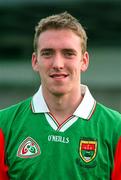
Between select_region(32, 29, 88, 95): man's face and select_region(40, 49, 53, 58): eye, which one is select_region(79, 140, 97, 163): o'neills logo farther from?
select_region(40, 49, 53, 58): eye

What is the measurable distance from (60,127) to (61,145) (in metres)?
0.12

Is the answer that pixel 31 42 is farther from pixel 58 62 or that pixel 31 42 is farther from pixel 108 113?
pixel 58 62

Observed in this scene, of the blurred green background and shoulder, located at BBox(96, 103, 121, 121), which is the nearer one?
shoulder, located at BBox(96, 103, 121, 121)

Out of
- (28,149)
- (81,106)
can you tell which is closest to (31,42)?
(81,106)

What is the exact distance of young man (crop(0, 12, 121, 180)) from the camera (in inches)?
173

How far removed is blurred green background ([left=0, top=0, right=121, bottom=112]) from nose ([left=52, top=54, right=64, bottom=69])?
1303 centimetres

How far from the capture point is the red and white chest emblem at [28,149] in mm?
4492

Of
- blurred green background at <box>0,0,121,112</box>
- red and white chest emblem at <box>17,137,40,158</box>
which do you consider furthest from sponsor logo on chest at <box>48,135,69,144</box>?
blurred green background at <box>0,0,121,112</box>

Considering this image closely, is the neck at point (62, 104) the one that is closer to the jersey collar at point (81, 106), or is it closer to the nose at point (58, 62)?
the jersey collar at point (81, 106)

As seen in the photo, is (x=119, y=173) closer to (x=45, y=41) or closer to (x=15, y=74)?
(x=45, y=41)

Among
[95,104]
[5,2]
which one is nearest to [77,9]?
[5,2]

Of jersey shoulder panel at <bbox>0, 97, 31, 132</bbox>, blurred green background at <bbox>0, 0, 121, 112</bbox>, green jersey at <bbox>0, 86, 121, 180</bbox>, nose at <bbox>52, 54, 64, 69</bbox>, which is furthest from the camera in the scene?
blurred green background at <bbox>0, 0, 121, 112</bbox>

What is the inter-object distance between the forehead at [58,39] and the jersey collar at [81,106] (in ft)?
1.10

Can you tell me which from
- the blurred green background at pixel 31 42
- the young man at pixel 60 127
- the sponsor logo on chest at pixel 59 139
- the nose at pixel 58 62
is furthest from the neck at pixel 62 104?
the blurred green background at pixel 31 42
